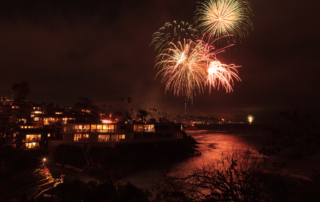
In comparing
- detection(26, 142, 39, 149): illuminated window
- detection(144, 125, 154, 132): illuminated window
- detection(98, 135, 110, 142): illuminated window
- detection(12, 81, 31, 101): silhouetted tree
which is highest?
detection(12, 81, 31, 101): silhouetted tree

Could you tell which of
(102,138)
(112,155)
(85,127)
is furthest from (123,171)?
(85,127)

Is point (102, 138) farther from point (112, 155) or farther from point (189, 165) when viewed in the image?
point (189, 165)

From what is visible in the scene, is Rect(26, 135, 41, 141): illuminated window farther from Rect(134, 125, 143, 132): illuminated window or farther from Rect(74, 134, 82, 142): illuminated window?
Rect(134, 125, 143, 132): illuminated window

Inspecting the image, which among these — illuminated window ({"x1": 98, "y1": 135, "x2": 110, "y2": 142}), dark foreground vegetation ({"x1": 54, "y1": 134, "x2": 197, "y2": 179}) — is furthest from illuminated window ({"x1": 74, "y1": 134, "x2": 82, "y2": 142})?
illuminated window ({"x1": 98, "y1": 135, "x2": 110, "y2": 142})

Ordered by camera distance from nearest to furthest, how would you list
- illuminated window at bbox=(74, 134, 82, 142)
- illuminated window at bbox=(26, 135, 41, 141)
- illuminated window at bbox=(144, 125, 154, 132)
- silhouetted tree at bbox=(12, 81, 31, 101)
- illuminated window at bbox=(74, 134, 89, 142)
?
1. illuminated window at bbox=(74, 134, 89, 142)
2. illuminated window at bbox=(74, 134, 82, 142)
3. illuminated window at bbox=(26, 135, 41, 141)
4. illuminated window at bbox=(144, 125, 154, 132)
5. silhouetted tree at bbox=(12, 81, 31, 101)

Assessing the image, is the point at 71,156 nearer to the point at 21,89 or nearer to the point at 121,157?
the point at 121,157

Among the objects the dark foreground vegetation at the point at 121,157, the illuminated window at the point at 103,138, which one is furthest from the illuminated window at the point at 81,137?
the illuminated window at the point at 103,138

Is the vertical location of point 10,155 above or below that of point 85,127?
below


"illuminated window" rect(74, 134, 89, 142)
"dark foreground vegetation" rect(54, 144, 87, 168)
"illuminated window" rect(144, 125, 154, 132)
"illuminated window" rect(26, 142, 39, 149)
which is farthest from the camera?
"illuminated window" rect(144, 125, 154, 132)

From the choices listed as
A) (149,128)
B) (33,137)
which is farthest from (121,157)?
(33,137)

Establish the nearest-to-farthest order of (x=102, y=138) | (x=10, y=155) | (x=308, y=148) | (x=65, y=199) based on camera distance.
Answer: (x=308, y=148), (x=65, y=199), (x=10, y=155), (x=102, y=138)

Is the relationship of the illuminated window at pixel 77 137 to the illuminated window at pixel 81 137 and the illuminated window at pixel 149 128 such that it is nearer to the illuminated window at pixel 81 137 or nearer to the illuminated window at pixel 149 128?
the illuminated window at pixel 81 137
